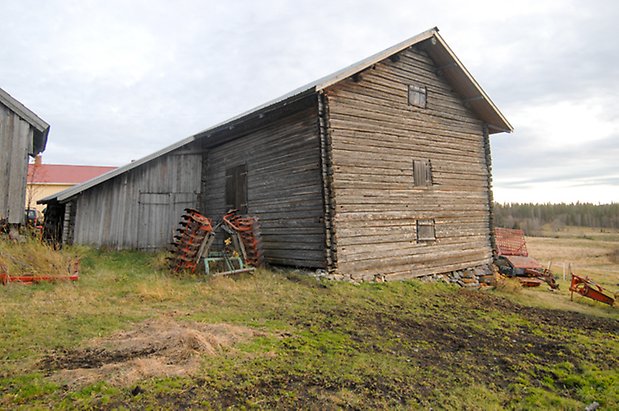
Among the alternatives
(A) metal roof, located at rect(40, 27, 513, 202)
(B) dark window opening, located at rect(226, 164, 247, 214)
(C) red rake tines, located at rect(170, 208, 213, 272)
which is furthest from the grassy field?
(A) metal roof, located at rect(40, 27, 513, 202)

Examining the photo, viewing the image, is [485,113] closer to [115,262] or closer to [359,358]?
[359,358]

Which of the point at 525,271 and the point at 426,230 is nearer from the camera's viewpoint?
the point at 426,230

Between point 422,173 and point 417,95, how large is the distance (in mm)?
2930

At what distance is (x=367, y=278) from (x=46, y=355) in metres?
8.70

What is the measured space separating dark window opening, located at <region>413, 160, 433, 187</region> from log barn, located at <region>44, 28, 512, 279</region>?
0.04 metres

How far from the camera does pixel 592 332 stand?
27.6ft

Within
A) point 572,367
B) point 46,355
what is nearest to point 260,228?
point 46,355

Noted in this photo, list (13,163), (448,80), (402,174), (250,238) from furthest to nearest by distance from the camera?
(448,80)
(402,174)
(250,238)
(13,163)

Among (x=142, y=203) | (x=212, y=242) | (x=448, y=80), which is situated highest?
(x=448, y=80)

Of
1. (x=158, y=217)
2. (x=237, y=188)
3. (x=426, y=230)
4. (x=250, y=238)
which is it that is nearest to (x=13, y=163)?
(x=158, y=217)

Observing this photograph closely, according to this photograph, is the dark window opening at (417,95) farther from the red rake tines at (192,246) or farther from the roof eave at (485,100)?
the red rake tines at (192,246)

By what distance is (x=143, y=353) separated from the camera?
5219mm

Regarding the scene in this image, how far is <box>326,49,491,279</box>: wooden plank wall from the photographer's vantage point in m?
12.0

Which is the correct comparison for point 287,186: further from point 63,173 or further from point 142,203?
point 63,173
